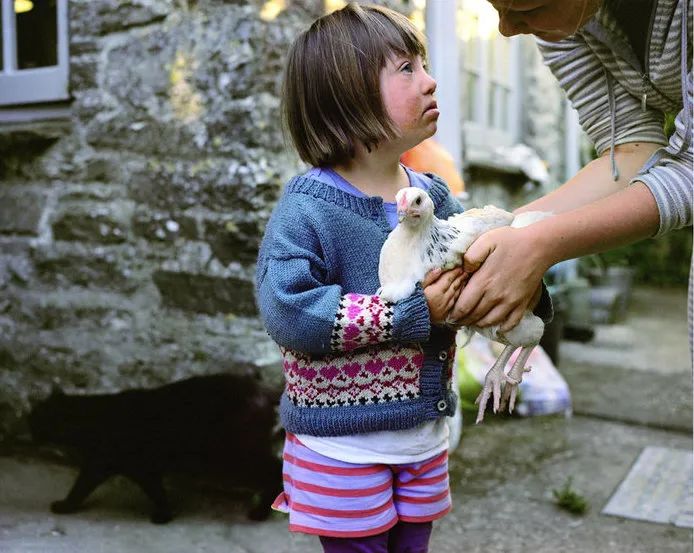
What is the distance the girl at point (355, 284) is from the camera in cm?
159

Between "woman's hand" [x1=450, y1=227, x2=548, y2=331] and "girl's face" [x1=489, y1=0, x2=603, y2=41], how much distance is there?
36 centimetres

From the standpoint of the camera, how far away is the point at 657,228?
4.63ft

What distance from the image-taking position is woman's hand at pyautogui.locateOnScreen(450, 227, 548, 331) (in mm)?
1410

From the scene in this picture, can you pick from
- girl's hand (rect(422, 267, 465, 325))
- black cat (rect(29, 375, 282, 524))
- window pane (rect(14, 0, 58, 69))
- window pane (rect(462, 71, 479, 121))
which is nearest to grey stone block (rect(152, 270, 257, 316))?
black cat (rect(29, 375, 282, 524))

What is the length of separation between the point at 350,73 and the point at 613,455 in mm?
2633

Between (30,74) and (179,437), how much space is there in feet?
5.36

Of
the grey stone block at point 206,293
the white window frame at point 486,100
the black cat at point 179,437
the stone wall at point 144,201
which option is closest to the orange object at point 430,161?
the stone wall at point 144,201

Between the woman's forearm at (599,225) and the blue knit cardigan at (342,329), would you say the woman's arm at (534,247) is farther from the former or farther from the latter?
the blue knit cardigan at (342,329)

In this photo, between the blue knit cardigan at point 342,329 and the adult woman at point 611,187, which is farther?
the blue knit cardigan at point 342,329

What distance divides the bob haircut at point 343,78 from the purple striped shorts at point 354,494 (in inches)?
24.7

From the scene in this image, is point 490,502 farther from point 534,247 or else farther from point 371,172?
point 534,247

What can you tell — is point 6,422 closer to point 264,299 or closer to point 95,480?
point 95,480

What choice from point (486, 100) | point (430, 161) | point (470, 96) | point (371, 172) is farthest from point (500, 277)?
point (486, 100)

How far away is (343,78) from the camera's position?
1.62 meters
